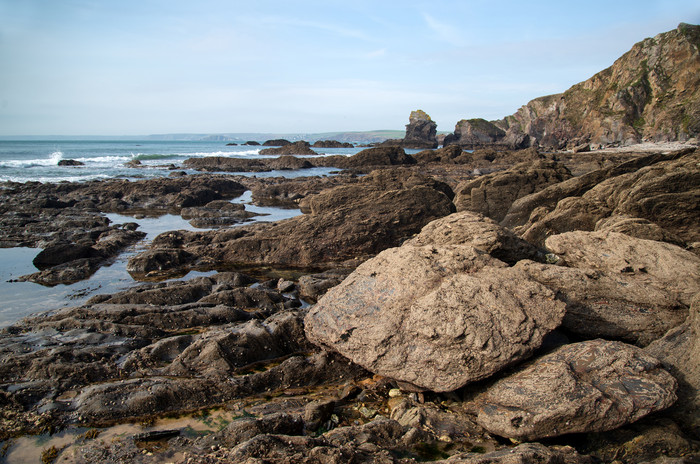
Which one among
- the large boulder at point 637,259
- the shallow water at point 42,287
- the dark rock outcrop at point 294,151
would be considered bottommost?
the shallow water at point 42,287

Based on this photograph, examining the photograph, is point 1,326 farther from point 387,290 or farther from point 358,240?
point 358,240

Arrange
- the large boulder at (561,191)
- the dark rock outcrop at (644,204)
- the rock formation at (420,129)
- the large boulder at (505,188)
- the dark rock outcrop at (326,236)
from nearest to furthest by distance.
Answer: the dark rock outcrop at (644,204) < the dark rock outcrop at (326,236) < the large boulder at (561,191) < the large boulder at (505,188) < the rock formation at (420,129)

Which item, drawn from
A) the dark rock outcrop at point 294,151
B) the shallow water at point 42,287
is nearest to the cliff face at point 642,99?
the dark rock outcrop at point 294,151

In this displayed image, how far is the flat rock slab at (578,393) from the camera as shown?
427 centimetres

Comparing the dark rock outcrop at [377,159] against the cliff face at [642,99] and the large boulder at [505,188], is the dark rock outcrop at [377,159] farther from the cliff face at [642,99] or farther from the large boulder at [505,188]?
the cliff face at [642,99]

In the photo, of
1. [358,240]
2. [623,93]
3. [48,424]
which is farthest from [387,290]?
[623,93]

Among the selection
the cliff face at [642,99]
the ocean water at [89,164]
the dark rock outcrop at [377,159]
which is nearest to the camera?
the ocean water at [89,164]

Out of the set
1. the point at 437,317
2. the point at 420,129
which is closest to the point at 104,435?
the point at 437,317

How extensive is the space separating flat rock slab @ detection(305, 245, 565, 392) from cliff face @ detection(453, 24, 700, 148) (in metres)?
70.3

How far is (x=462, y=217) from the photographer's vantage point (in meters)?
8.94

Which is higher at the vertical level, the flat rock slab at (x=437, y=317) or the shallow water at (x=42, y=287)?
the flat rock slab at (x=437, y=317)

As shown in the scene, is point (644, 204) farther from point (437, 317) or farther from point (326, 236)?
point (326, 236)

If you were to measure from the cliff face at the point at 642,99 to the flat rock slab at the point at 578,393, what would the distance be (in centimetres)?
7051

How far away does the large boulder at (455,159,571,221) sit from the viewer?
1611cm
